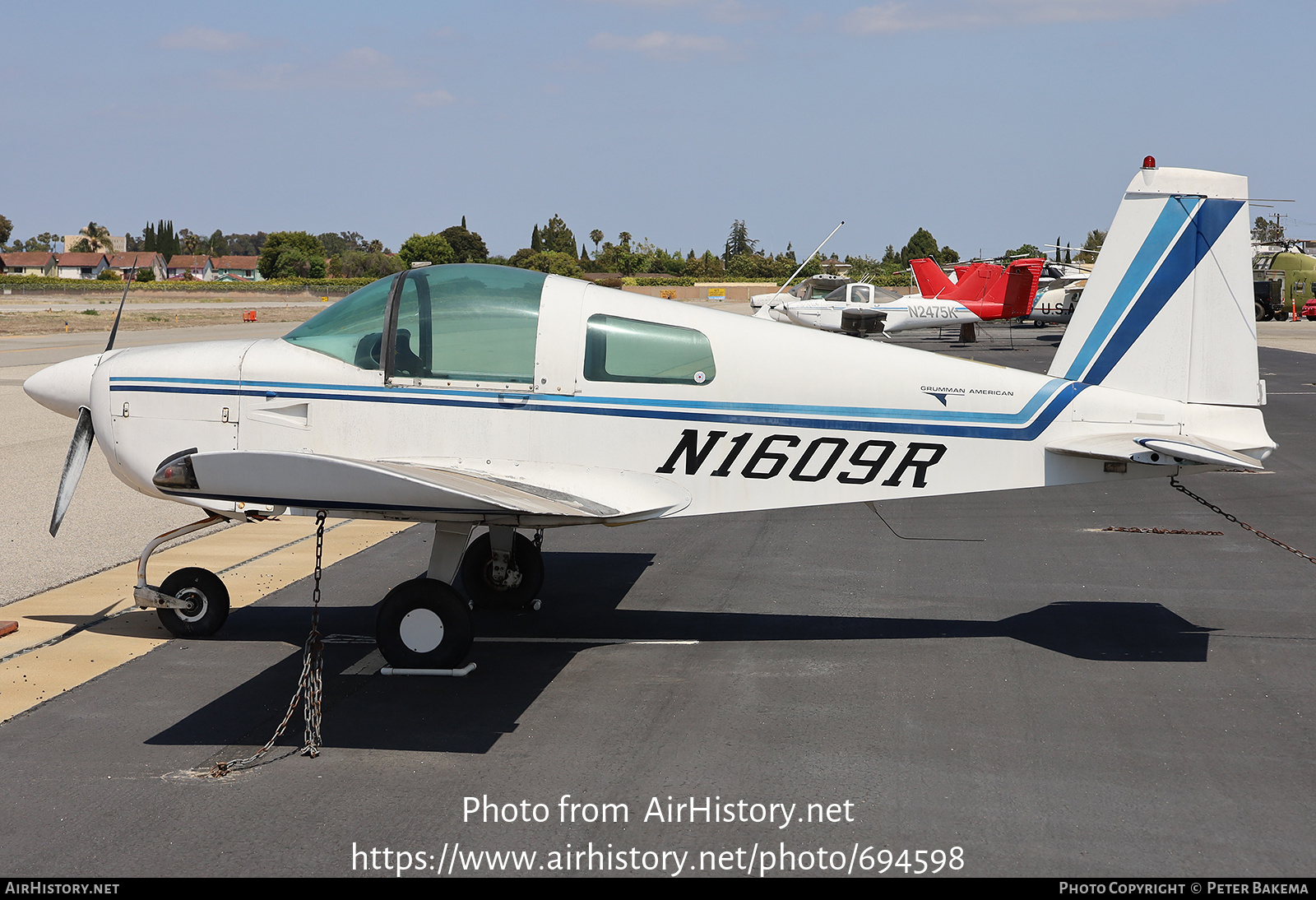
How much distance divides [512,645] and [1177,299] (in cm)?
511

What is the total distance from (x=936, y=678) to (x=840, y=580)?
2330 mm

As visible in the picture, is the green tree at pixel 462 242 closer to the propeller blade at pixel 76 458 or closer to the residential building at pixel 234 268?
the propeller blade at pixel 76 458

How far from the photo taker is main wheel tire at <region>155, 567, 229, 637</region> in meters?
7.27

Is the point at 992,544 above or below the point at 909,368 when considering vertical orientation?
below

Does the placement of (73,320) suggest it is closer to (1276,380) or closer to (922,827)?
(1276,380)

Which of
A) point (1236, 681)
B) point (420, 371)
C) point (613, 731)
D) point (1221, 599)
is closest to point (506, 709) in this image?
point (613, 731)

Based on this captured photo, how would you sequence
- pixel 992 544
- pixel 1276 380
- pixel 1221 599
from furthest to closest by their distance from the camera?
1. pixel 1276 380
2. pixel 992 544
3. pixel 1221 599

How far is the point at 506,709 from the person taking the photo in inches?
237

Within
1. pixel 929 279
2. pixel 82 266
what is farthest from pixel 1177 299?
pixel 82 266

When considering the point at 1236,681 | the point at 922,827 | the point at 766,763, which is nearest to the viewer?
the point at 922,827

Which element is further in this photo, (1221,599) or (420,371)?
(1221,599)

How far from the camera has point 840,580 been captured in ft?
28.6

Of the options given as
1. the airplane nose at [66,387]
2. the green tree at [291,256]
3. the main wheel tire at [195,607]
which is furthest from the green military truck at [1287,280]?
the green tree at [291,256]

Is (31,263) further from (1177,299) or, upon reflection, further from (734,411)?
(1177,299)
